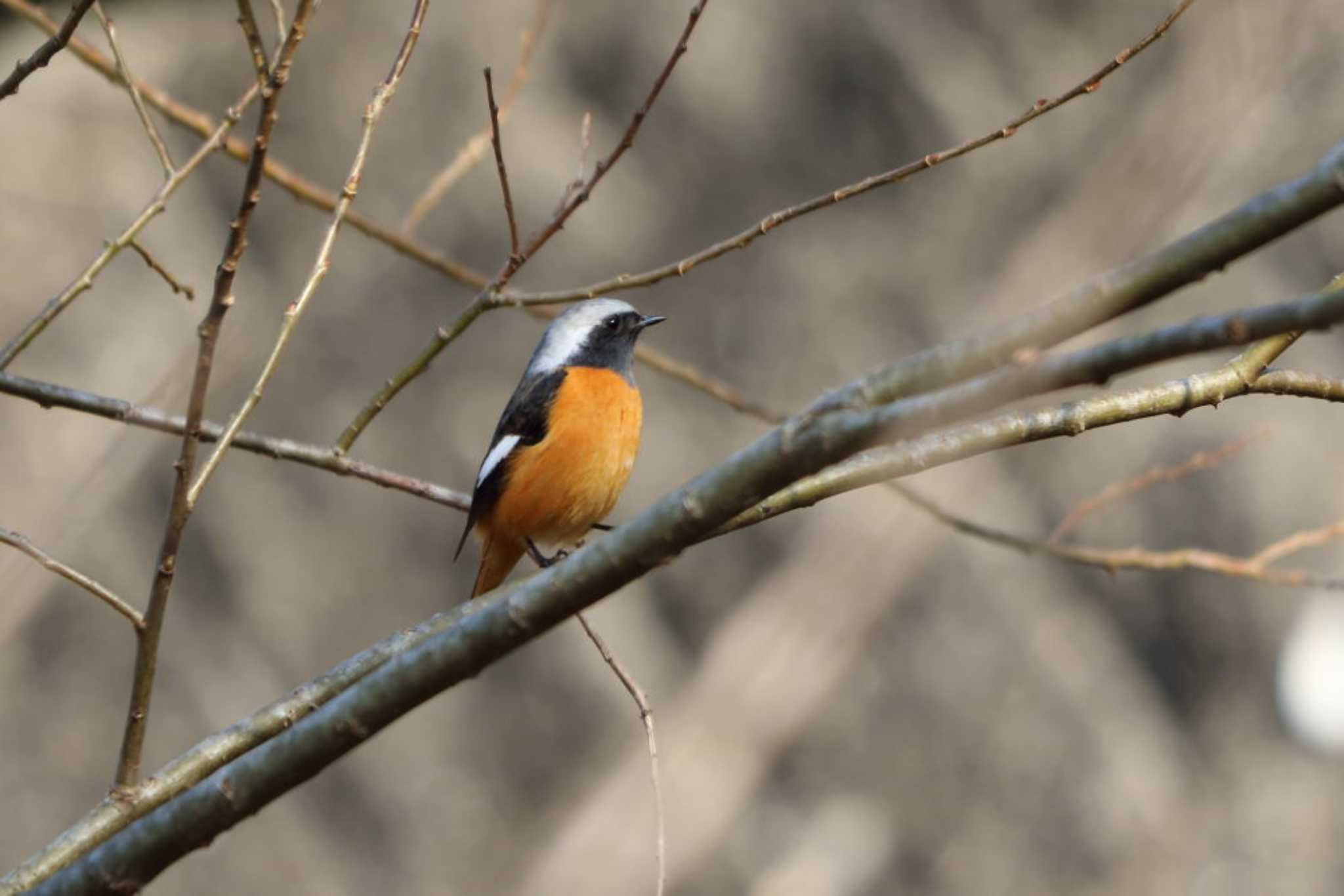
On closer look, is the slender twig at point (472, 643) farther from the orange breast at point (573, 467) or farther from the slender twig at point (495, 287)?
the orange breast at point (573, 467)

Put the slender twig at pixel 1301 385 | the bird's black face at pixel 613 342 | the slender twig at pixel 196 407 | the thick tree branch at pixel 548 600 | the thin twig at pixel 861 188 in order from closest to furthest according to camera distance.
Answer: the thick tree branch at pixel 548 600 → the slender twig at pixel 196 407 → the slender twig at pixel 1301 385 → the thin twig at pixel 861 188 → the bird's black face at pixel 613 342

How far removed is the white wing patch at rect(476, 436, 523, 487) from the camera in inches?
130

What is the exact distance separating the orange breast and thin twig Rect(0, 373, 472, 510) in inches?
27.9

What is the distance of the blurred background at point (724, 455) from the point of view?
508 centimetres

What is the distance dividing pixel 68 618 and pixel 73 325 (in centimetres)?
107

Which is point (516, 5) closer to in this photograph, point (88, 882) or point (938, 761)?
point (938, 761)

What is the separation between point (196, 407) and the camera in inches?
61.2

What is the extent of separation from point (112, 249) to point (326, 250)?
0.29 m

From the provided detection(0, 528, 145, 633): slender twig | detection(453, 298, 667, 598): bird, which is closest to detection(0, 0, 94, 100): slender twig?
detection(0, 528, 145, 633): slender twig

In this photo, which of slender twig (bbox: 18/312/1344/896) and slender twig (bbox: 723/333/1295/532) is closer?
slender twig (bbox: 18/312/1344/896)

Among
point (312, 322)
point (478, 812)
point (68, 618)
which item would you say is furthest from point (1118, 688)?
point (68, 618)

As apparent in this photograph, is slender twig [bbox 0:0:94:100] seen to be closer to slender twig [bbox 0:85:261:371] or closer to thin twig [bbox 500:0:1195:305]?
slender twig [bbox 0:85:261:371]

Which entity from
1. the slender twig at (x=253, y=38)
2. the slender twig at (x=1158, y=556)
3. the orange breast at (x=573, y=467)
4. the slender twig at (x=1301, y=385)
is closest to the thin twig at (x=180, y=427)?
the slender twig at (x=253, y=38)

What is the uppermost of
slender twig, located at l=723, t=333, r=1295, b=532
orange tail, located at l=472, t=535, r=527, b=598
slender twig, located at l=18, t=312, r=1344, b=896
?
orange tail, located at l=472, t=535, r=527, b=598
